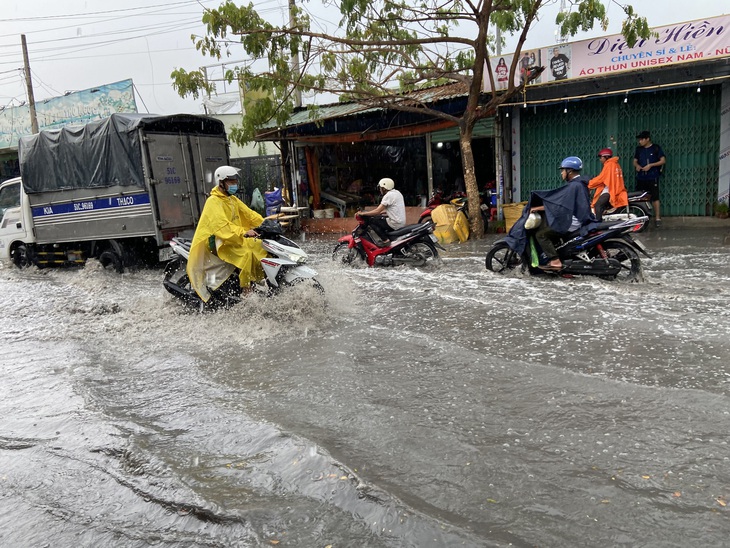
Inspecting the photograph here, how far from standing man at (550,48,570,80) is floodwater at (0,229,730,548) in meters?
6.28

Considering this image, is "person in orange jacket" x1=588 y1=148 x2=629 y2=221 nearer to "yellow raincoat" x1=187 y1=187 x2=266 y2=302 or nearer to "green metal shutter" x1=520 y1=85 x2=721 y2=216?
"green metal shutter" x1=520 y1=85 x2=721 y2=216

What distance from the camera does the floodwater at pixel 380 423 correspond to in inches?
102

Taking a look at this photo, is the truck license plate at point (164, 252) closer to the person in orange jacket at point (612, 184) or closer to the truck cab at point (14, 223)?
the truck cab at point (14, 223)

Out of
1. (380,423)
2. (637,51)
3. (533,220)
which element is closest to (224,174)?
(380,423)

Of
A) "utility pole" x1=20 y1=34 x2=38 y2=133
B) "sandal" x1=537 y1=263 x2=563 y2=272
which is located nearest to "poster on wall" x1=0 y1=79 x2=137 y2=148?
"utility pole" x1=20 y1=34 x2=38 y2=133

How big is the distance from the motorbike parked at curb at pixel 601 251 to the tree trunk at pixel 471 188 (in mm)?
4594

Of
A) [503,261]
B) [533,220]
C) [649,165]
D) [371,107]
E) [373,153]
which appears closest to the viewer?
[533,220]

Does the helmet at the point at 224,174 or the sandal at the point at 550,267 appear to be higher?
the helmet at the point at 224,174

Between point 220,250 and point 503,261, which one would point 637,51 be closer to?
point 503,261

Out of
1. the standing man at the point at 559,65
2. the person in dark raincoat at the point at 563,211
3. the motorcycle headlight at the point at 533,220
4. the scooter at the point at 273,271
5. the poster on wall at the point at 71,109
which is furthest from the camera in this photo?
the poster on wall at the point at 71,109

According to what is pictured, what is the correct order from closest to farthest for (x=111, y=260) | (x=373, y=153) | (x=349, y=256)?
(x=349, y=256)
(x=111, y=260)
(x=373, y=153)

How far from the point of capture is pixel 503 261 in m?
8.16

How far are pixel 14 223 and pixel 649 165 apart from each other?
13.2m

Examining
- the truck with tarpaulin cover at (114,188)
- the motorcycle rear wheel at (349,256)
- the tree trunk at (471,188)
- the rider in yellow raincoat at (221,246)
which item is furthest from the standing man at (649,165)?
the rider in yellow raincoat at (221,246)
